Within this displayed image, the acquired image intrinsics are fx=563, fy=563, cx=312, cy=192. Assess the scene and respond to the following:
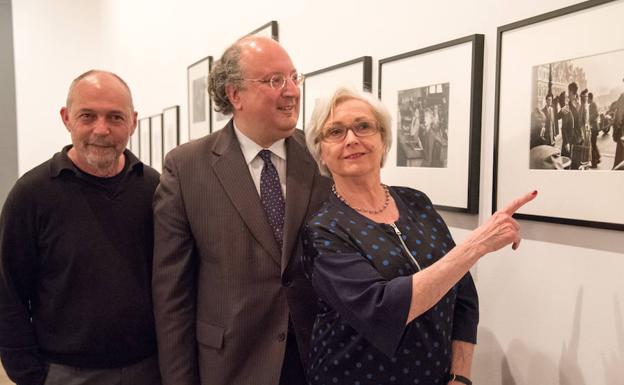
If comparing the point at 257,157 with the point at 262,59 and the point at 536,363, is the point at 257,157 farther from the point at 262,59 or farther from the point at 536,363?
the point at 536,363

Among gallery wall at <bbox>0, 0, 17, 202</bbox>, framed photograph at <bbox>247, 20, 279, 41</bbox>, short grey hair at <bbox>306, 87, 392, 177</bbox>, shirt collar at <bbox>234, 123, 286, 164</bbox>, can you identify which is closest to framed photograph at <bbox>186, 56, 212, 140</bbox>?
framed photograph at <bbox>247, 20, 279, 41</bbox>

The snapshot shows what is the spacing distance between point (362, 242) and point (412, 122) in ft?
2.19

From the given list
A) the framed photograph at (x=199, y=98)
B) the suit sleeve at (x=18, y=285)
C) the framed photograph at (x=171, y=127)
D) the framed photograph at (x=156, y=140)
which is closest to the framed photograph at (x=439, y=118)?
the suit sleeve at (x=18, y=285)

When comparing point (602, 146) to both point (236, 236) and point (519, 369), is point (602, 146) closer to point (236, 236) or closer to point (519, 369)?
point (519, 369)

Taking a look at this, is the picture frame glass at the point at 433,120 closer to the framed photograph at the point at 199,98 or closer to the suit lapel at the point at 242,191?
the suit lapel at the point at 242,191

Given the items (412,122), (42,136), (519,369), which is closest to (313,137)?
(412,122)

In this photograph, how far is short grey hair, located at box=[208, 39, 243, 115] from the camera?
167cm

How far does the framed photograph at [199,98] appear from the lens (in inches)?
142

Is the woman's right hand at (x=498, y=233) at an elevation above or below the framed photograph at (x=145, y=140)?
below

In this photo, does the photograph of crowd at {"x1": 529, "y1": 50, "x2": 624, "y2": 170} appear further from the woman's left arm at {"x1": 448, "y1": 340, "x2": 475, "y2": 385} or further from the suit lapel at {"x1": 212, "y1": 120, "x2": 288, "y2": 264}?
the suit lapel at {"x1": 212, "y1": 120, "x2": 288, "y2": 264}

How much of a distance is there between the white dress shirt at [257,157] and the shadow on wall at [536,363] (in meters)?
0.78

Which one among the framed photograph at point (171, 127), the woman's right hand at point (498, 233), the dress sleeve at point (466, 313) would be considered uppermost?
the framed photograph at point (171, 127)

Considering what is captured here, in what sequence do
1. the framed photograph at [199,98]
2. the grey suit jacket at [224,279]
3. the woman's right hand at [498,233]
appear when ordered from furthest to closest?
the framed photograph at [199,98] → the grey suit jacket at [224,279] → the woman's right hand at [498,233]

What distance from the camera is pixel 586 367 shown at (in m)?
1.38
